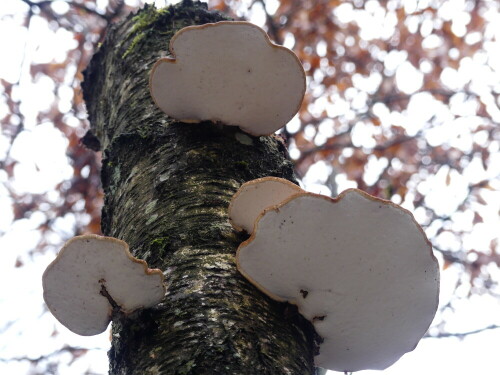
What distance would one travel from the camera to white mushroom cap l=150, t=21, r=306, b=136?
6.64 feet

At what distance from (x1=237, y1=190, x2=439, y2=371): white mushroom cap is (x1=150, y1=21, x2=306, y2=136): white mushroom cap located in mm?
816

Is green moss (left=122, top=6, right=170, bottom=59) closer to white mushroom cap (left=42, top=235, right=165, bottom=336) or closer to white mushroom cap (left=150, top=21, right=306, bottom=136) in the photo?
white mushroom cap (left=150, top=21, right=306, bottom=136)

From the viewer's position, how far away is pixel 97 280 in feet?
5.12

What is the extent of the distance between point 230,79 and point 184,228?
69cm

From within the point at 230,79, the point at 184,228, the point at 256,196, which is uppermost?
the point at 230,79

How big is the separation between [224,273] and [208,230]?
0.21m

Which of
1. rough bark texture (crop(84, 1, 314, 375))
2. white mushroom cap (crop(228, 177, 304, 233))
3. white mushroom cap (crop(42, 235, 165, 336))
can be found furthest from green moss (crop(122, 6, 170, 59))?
white mushroom cap (crop(42, 235, 165, 336))

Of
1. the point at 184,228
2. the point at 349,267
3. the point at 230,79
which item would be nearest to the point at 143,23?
the point at 230,79

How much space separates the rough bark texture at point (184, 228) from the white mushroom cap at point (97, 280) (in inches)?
3.0

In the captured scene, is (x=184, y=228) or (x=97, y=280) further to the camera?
(x=184, y=228)

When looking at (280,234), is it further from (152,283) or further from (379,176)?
(379,176)

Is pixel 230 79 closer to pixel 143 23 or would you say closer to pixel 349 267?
pixel 349 267

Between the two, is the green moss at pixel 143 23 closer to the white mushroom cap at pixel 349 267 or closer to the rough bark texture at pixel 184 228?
the rough bark texture at pixel 184 228

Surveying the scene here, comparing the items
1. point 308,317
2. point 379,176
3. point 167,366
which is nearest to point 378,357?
point 308,317
